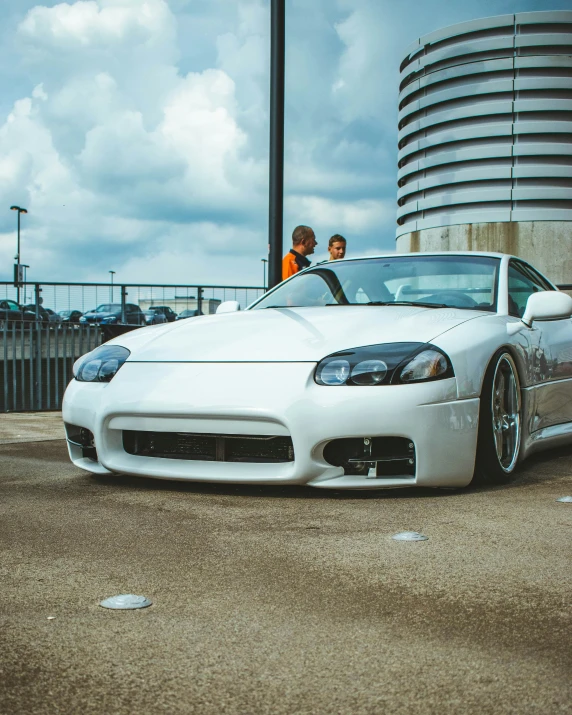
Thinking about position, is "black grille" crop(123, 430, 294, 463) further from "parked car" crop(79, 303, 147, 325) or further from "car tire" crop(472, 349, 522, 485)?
"parked car" crop(79, 303, 147, 325)

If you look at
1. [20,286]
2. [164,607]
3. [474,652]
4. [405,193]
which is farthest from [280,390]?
[405,193]

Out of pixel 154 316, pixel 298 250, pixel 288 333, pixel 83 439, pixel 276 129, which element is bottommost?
pixel 83 439

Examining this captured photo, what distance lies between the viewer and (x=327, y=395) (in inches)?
146

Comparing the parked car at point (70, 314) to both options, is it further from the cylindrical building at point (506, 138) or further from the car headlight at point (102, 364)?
the cylindrical building at point (506, 138)

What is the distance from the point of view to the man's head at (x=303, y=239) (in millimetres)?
8070

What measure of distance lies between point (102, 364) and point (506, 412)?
1.95 meters

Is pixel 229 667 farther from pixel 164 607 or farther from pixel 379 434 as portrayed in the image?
pixel 379 434

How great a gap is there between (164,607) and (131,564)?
0.45m

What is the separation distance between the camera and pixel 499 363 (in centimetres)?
420

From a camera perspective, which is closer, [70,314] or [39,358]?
[39,358]

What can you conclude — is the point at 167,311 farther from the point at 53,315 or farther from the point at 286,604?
the point at 286,604

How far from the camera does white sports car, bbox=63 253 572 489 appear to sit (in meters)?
3.72

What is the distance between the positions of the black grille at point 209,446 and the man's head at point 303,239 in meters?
4.25

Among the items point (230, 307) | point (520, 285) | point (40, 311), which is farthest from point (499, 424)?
point (40, 311)
